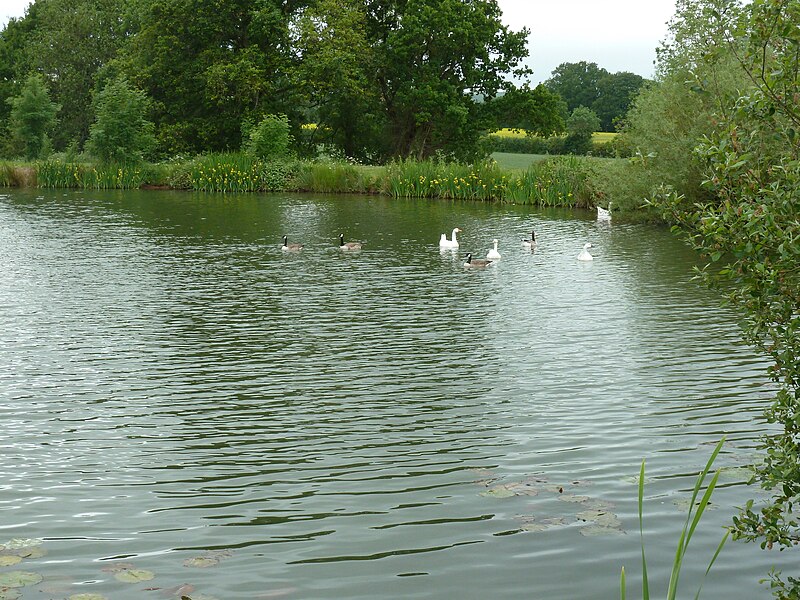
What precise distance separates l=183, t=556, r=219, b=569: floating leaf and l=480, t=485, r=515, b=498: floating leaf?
2689 millimetres

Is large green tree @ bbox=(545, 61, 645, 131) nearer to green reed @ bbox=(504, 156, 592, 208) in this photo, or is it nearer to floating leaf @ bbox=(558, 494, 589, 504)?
green reed @ bbox=(504, 156, 592, 208)

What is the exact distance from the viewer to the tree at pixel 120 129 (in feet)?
185

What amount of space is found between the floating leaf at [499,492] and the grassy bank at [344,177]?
36.1m

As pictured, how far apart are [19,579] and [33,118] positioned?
2400 inches

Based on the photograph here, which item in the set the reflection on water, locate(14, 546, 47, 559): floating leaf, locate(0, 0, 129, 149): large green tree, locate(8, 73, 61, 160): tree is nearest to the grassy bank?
locate(8, 73, 61, 160): tree

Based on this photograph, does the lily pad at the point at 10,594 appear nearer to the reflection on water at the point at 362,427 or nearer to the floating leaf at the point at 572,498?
the reflection on water at the point at 362,427

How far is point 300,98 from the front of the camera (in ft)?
204

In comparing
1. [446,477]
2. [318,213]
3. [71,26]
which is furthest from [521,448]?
[71,26]

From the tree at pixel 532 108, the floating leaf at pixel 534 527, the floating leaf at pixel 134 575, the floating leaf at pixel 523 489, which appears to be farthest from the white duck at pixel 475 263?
the tree at pixel 532 108

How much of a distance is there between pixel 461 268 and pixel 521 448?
1567cm

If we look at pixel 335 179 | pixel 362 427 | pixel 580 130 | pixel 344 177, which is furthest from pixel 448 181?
pixel 580 130

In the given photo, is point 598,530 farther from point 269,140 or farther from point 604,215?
point 269,140

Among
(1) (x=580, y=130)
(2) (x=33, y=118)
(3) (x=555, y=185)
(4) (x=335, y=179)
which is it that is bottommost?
(3) (x=555, y=185)

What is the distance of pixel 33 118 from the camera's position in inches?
2463
